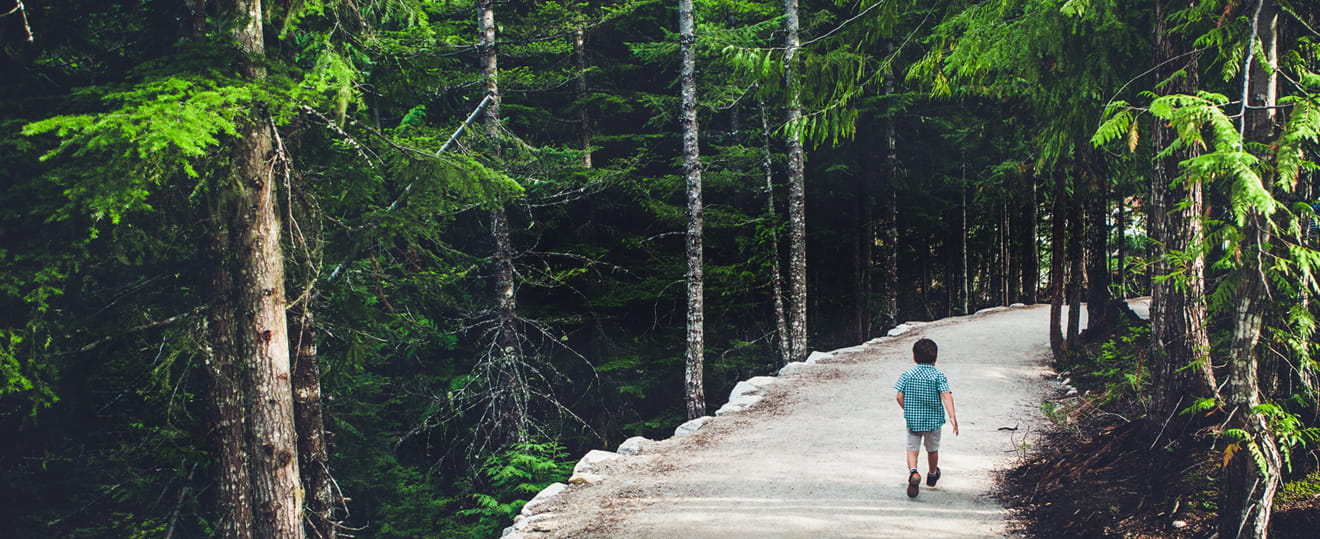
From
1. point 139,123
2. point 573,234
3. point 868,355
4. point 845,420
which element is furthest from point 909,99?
point 139,123

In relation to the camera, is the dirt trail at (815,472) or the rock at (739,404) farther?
the rock at (739,404)

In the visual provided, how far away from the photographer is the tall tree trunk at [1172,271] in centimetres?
578

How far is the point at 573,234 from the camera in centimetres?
1596

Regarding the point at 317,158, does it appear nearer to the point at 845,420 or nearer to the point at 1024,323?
the point at 845,420

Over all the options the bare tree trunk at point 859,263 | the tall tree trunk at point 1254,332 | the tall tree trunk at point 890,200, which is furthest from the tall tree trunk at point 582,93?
the tall tree trunk at point 1254,332

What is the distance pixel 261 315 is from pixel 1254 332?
771 centimetres

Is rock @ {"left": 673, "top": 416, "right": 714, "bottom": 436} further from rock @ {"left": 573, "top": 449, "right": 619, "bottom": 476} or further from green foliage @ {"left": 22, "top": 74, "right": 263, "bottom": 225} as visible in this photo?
green foliage @ {"left": 22, "top": 74, "right": 263, "bottom": 225}

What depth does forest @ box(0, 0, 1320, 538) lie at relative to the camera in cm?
482

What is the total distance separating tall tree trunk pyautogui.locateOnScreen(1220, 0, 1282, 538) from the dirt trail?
180 cm

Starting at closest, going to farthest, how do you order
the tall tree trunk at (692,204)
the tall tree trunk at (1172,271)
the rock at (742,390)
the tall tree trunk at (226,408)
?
the tall tree trunk at (1172,271) → the tall tree trunk at (226,408) → the rock at (742,390) → the tall tree trunk at (692,204)

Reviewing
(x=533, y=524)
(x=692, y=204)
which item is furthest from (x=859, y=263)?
(x=533, y=524)

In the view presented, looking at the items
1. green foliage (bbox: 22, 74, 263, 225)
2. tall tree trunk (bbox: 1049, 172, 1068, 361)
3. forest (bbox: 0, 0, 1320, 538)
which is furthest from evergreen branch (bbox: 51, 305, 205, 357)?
tall tree trunk (bbox: 1049, 172, 1068, 361)

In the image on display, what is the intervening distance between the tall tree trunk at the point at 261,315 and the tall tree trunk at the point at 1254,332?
7483mm

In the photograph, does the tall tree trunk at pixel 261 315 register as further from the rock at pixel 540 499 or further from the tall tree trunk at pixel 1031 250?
the tall tree trunk at pixel 1031 250
